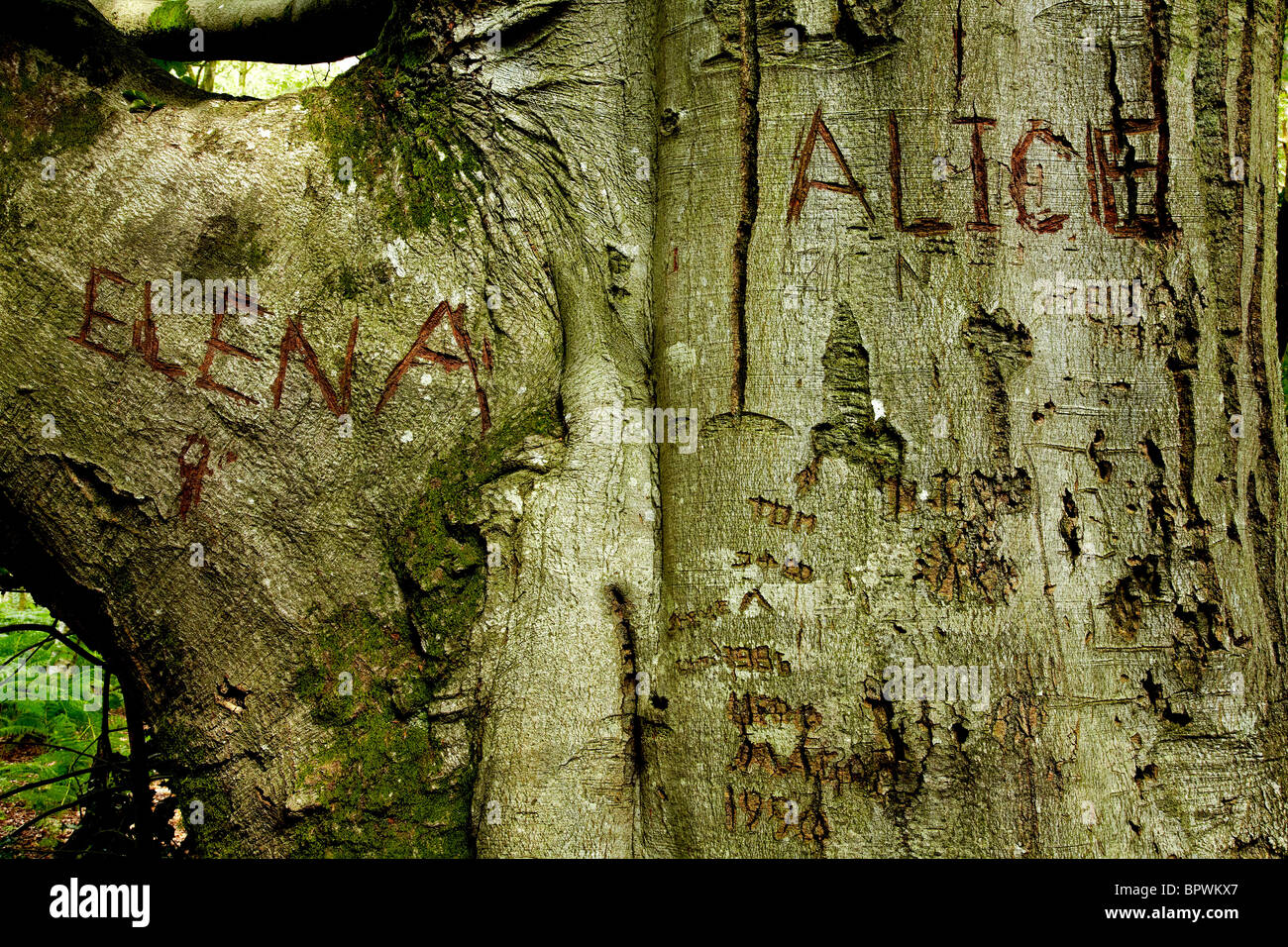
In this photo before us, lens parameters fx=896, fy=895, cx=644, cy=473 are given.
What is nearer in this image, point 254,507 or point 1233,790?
point 1233,790

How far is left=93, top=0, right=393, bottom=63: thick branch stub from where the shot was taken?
2902 millimetres

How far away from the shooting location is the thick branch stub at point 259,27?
9.52ft

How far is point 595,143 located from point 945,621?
1249 mm

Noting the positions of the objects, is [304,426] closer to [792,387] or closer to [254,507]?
[254,507]

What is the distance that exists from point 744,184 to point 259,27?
2.16 m

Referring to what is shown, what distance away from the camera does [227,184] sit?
6.56 ft

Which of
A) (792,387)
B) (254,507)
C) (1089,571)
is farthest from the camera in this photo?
(254,507)

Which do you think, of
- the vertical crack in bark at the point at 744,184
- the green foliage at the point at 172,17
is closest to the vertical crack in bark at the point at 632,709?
the vertical crack in bark at the point at 744,184

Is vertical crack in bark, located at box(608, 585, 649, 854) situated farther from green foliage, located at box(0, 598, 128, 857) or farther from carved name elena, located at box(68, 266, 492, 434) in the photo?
green foliage, located at box(0, 598, 128, 857)

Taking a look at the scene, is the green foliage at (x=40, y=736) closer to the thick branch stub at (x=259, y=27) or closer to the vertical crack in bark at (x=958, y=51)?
the thick branch stub at (x=259, y=27)

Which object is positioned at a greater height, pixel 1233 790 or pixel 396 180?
pixel 396 180

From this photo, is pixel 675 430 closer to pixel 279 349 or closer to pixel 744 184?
pixel 744 184

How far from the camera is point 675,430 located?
6.07 feet
